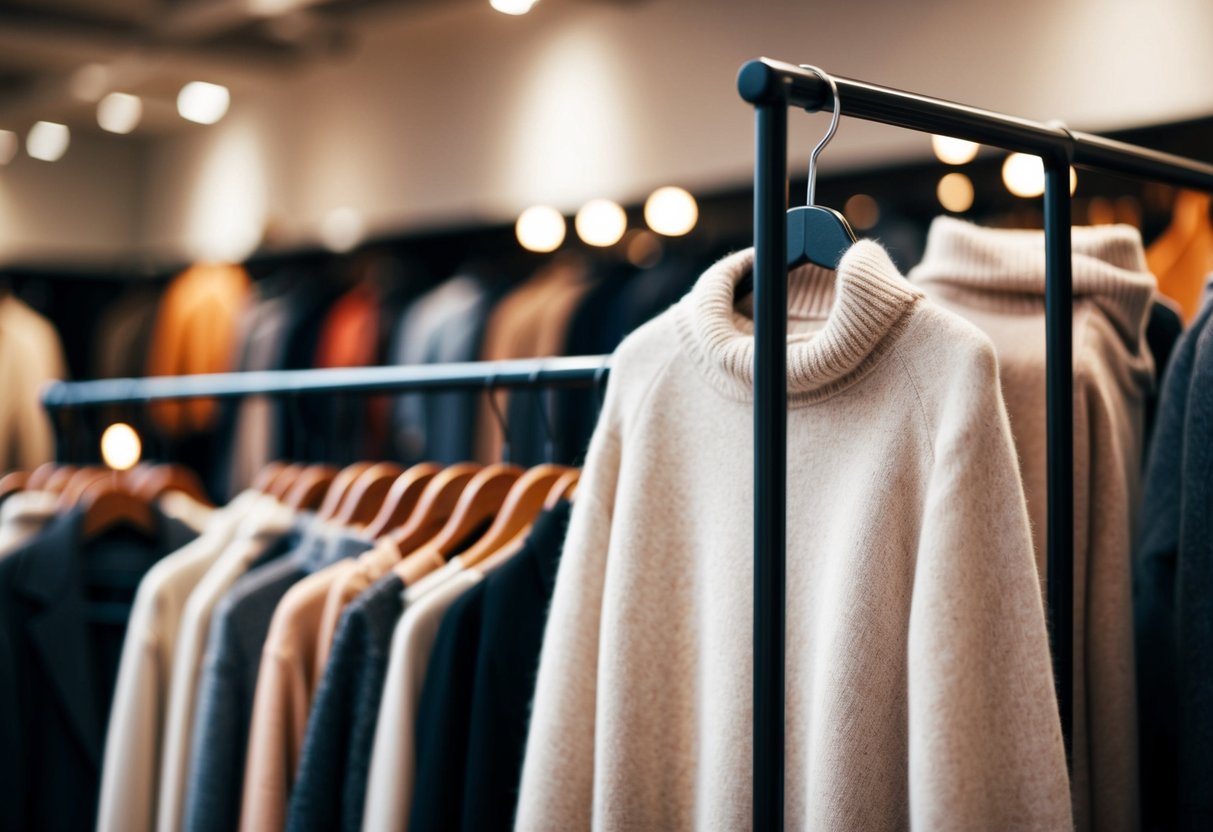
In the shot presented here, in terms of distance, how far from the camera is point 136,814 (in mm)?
1662

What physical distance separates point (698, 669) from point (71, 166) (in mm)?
6123

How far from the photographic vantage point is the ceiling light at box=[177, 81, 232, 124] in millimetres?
5213

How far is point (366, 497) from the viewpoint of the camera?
1.88 metres

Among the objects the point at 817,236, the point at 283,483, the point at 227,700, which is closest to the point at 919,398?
the point at 817,236

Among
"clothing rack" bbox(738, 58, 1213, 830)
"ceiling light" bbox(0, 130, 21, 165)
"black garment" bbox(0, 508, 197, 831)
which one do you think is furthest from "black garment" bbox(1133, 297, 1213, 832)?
"ceiling light" bbox(0, 130, 21, 165)

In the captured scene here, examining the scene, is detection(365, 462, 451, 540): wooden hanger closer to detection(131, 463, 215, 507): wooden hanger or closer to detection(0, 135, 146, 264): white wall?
detection(131, 463, 215, 507): wooden hanger

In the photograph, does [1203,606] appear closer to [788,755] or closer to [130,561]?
[788,755]

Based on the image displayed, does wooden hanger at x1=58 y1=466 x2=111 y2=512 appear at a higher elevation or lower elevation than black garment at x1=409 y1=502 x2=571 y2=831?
higher

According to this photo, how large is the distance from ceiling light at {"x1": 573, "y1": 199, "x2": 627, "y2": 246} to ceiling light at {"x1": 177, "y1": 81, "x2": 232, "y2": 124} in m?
2.16

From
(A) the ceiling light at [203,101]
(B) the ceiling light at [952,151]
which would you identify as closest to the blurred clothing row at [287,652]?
(B) the ceiling light at [952,151]

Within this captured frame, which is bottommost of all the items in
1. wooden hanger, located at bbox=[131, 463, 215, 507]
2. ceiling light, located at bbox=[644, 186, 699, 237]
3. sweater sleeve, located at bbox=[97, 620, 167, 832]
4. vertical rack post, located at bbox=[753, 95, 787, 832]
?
sweater sleeve, located at bbox=[97, 620, 167, 832]

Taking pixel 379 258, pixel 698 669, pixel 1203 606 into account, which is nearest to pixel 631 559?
pixel 698 669

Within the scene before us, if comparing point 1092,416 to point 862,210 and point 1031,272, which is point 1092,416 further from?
point 862,210

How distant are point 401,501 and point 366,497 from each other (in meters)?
0.13
